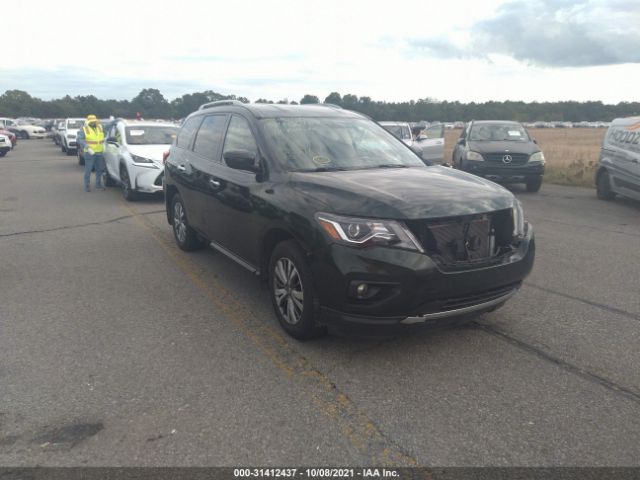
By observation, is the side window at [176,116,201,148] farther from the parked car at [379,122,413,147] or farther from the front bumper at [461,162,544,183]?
the parked car at [379,122,413,147]

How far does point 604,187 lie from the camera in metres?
11.6

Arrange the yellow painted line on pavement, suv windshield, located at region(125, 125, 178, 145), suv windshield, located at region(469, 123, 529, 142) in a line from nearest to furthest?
the yellow painted line on pavement, suv windshield, located at region(125, 125, 178, 145), suv windshield, located at region(469, 123, 529, 142)

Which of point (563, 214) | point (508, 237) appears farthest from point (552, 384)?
point (563, 214)

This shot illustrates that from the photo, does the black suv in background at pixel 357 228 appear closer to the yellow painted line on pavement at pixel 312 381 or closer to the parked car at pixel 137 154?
the yellow painted line on pavement at pixel 312 381

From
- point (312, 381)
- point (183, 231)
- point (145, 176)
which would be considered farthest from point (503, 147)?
point (312, 381)

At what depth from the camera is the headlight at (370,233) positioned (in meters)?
3.49

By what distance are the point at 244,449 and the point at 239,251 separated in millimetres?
2452

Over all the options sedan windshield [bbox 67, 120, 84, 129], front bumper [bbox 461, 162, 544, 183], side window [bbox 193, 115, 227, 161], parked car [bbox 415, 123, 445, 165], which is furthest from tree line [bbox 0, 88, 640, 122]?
side window [bbox 193, 115, 227, 161]

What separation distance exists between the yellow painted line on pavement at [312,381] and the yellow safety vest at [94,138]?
26.5ft

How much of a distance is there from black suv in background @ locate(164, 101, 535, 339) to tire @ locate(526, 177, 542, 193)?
28.6ft

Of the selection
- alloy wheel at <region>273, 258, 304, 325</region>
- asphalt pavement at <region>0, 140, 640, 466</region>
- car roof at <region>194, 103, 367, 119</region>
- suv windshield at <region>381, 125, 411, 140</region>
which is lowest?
asphalt pavement at <region>0, 140, 640, 466</region>

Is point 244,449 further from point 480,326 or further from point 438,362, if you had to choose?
point 480,326

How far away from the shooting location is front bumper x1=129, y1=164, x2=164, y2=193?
436 inches

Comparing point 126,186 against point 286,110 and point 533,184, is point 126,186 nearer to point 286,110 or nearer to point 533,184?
point 286,110
